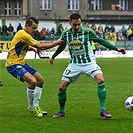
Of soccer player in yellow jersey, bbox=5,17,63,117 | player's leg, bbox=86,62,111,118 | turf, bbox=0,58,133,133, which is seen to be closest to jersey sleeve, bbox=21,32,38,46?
soccer player in yellow jersey, bbox=5,17,63,117

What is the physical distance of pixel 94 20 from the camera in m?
76.5

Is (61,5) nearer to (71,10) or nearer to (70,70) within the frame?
(71,10)

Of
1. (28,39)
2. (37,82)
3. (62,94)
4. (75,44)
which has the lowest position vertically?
(62,94)

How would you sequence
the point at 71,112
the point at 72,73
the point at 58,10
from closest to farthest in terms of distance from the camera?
the point at 72,73, the point at 71,112, the point at 58,10

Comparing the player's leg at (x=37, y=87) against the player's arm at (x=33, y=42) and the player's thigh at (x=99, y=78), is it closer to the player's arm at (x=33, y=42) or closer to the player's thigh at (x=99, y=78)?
the player's arm at (x=33, y=42)

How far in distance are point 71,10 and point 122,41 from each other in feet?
109

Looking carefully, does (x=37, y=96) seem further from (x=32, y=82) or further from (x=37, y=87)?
(x=32, y=82)

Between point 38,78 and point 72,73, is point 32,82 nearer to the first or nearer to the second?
point 38,78

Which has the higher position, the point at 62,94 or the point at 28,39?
the point at 28,39

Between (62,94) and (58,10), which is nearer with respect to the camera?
(62,94)

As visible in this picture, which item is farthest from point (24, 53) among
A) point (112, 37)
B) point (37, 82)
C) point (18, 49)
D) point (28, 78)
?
point (112, 37)

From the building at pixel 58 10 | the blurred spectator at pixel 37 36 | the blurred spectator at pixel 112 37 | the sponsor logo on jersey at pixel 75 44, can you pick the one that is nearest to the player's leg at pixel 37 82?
the sponsor logo on jersey at pixel 75 44

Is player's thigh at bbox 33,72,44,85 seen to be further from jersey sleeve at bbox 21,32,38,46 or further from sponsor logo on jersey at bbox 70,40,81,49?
sponsor logo on jersey at bbox 70,40,81,49

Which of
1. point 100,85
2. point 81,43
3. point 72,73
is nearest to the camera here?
point 100,85
